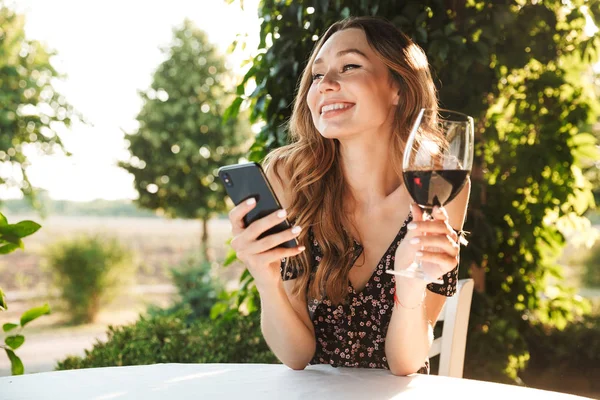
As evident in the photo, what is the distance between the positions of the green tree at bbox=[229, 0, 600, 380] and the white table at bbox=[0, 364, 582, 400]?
1337 millimetres

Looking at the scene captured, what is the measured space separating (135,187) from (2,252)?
9.97m

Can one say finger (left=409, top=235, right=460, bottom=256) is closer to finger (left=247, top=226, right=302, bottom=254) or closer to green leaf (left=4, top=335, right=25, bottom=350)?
finger (left=247, top=226, right=302, bottom=254)

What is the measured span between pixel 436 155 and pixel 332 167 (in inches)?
33.2

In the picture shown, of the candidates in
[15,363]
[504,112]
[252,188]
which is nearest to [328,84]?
[252,188]

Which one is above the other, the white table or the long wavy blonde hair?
the long wavy blonde hair

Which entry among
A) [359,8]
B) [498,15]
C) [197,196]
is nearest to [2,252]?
[359,8]

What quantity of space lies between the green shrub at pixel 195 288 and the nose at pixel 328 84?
3419mm

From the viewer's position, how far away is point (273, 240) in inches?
46.4

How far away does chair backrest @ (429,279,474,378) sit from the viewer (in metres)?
1.56

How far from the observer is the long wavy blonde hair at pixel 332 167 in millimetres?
1686

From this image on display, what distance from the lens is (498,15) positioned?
2314mm

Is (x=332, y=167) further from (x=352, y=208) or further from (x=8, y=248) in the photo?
(x=8, y=248)

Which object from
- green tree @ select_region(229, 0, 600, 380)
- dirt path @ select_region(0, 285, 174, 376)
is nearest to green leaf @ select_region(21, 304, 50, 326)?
green tree @ select_region(229, 0, 600, 380)

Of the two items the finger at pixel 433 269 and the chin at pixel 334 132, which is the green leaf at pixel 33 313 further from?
the finger at pixel 433 269
